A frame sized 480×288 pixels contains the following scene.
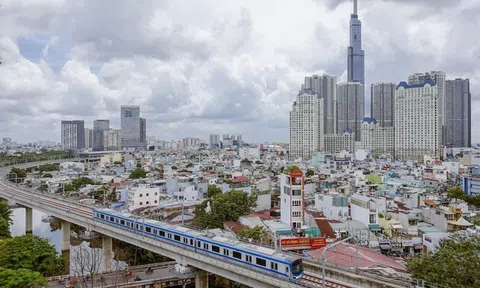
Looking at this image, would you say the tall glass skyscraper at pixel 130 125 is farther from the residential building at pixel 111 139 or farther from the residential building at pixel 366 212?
the residential building at pixel 366 212

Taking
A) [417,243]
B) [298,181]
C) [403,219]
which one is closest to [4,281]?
[298,181]

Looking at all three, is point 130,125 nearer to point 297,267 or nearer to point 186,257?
point 186,257

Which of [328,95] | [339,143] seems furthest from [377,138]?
[328,95]

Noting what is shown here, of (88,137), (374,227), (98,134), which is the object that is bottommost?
(374,227)

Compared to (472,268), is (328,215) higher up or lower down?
lower down

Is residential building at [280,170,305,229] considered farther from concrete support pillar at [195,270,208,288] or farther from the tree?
the tree

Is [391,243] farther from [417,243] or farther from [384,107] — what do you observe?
[384,107]
